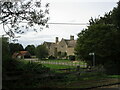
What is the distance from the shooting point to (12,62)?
1096 centimetres

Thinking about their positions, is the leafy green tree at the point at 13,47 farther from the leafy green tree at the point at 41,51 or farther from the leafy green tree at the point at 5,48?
the leafy green tree at the point at 41,51

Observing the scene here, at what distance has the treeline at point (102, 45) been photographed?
2242cm

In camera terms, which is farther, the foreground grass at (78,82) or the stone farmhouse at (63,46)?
the stone farmhouse at (63,46)

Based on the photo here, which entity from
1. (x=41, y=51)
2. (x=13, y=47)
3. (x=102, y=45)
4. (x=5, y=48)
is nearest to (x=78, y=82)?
(x=13, y=47)

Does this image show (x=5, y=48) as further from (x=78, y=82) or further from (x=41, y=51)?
(x=41, y=51)

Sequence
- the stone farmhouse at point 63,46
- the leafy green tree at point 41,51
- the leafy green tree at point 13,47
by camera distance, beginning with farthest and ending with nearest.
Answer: the stone farmhouse at point 63,46 < the leafy green tree at point 41,51 < the leafy green tree at point 13,47

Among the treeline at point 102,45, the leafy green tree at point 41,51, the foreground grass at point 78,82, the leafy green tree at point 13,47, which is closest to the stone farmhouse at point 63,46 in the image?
the leafy green tree at point 41,51

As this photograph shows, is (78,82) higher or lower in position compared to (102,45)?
lower

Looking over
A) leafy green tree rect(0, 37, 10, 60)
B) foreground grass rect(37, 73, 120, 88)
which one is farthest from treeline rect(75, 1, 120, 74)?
leafy green tree rect(0, 37, 10, 60)

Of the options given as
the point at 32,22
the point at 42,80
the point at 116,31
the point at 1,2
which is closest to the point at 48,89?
the point at 42,80

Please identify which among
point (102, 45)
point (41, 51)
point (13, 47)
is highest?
point (102, 45)

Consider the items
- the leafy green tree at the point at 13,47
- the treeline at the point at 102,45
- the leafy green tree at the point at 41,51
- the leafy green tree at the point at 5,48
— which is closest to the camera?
the leafy green tree at the point at 5,48

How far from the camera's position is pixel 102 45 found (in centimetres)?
2216

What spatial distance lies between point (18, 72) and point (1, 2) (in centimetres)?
385
